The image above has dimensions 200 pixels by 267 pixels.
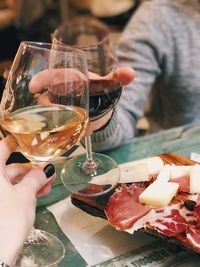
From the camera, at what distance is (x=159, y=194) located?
2.18 feet

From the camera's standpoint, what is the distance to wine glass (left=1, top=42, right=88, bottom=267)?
625mm

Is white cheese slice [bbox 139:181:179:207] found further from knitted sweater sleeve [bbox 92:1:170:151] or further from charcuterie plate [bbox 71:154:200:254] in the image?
knitted sweater sleeve [bbox 92:1:170:151]

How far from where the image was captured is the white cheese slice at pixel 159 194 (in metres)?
0.66

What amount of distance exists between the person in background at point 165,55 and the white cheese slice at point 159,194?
0.50m

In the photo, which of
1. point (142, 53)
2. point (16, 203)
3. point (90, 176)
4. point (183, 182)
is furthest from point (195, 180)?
point (142, 53)

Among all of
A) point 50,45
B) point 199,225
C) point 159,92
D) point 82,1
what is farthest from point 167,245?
point 82,1

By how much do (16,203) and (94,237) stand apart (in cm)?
17

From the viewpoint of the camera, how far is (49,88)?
661 millimetres

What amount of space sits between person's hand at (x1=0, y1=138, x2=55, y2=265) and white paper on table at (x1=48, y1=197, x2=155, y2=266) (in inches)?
4.1

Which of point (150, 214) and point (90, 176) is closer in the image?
point (150, 214)

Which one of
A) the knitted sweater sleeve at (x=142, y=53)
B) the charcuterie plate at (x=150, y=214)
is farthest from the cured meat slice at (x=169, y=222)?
the knitted sweater sleeve at (x=142, y=53)

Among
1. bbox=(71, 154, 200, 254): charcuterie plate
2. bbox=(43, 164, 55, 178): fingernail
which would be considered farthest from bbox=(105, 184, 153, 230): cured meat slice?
bbox=(43, 164, 55, 178): fingernail

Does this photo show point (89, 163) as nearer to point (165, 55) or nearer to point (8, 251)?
point (8, 251)

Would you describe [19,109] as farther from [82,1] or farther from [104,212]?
[82,1]
